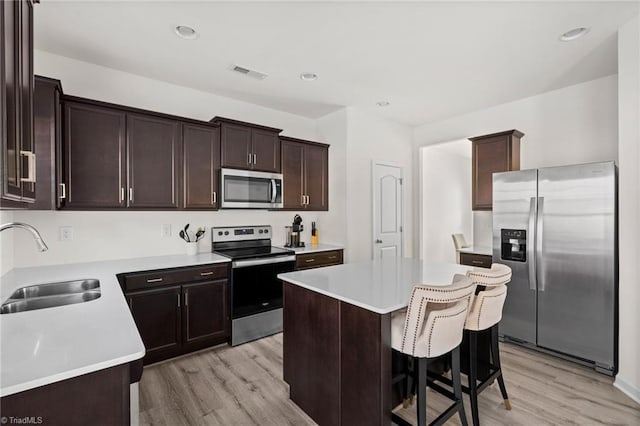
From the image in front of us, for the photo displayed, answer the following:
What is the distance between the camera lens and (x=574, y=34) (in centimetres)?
245

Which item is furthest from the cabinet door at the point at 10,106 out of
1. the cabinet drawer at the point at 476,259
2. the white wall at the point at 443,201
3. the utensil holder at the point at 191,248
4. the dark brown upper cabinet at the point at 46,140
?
the white wall at the point at 443,201

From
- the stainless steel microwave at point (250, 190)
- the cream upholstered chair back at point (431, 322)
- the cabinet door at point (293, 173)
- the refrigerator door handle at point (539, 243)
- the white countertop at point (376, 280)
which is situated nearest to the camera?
the cream upholstered chair back at point (431, 322)

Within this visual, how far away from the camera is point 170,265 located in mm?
2797

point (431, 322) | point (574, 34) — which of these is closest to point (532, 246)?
point (574, 34)

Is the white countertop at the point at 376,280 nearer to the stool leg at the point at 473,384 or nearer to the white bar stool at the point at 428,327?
the white bar stool at the point at 428,327

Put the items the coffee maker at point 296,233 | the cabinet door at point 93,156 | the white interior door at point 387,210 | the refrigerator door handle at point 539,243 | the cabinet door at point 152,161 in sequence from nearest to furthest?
1. the cabinet door at point 93,156
2. the cabinet door at point 152,161
3. the refrigerator door handle at point 539,243
4. the coffee maker at point 296,233
5. the white interior door at point 387,210

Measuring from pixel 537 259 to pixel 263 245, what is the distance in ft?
10.2

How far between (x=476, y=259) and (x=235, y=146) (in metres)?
3.25

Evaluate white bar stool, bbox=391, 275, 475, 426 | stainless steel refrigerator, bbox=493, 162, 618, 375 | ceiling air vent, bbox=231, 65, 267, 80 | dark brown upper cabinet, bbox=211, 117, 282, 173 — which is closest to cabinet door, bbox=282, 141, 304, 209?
dark brown upper cabinet, bbox=211, 117, 282, 173

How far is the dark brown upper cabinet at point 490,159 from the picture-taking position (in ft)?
12.0

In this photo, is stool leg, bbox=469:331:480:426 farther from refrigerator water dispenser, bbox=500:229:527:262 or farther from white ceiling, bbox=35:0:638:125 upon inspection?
white ceiling, bbox=35:0:638:125

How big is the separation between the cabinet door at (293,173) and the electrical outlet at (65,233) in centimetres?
223

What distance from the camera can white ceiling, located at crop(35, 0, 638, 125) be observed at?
7.04 feet

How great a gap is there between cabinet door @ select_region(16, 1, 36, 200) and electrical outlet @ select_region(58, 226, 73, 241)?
5.91ft
